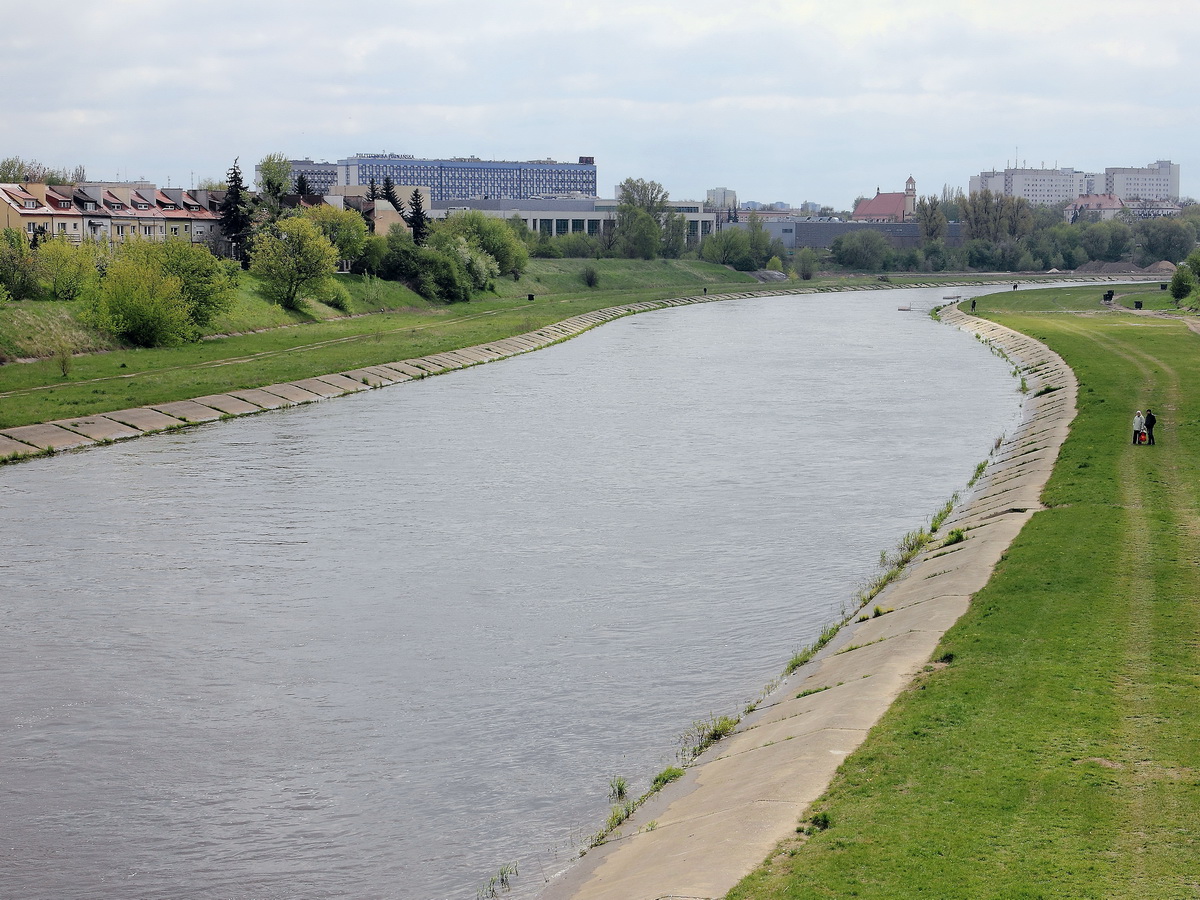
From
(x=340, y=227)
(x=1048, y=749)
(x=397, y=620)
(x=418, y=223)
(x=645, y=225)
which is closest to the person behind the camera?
(x=1048, y=749)

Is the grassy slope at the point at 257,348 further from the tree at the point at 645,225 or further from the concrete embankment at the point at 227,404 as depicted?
the tree at the point at 645,225

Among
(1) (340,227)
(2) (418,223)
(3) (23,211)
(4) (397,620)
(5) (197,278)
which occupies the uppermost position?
(2) (418,223)

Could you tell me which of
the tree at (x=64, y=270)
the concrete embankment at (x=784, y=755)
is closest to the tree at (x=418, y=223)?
the tree at (x=64, y=270)

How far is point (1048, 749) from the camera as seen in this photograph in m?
14.2

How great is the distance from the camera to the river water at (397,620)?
1501cm

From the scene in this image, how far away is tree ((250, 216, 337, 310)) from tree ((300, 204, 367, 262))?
1361cm

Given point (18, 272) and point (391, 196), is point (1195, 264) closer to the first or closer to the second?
point (391, 196)

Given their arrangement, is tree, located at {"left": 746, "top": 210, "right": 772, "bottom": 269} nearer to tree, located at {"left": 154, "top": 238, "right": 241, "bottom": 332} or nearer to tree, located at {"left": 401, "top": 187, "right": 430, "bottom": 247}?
tree, located at {"left": 401, "top": 187, "right": 430, "bottom": 247}

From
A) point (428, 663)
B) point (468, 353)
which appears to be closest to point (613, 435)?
point (428, 663)

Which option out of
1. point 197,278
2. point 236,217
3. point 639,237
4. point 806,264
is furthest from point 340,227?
point 806,264

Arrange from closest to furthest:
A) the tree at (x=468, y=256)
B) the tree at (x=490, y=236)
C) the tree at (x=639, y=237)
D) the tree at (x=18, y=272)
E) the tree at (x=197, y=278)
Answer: the tree at (x=18, y=272), the tree at (x=197, y=278), the tree at (x=468, y=256), the tree at (x=490, y=236), the tree at (x=639, y=237)

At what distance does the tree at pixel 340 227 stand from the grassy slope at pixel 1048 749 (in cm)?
8242

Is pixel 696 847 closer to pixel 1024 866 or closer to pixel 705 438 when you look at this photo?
pixel 1024 866

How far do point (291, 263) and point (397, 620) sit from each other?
6645 centimetres
